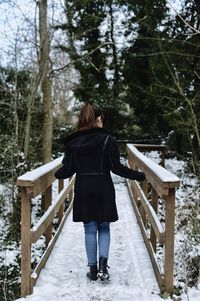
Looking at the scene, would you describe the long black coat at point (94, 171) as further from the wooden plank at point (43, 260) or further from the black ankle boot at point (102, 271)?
the wooden plank at point (43, 260)

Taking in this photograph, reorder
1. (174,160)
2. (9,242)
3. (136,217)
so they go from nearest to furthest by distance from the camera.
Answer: (136,217) → (9,242) → (174,160)

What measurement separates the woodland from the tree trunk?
3cm

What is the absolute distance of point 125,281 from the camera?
14.8 feet

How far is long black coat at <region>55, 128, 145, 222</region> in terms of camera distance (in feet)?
14.0

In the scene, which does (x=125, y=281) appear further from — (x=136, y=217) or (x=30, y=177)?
(x=136, y=217)

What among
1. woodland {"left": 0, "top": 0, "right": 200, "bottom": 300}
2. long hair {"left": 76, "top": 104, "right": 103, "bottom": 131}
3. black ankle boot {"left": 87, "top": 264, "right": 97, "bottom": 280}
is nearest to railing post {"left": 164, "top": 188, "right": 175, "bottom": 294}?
black ankle boot {"left": 87, "top": 264, "right": 97, "bottom": 280}

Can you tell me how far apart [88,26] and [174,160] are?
20.8ft

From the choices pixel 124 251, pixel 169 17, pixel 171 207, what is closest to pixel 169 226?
pixel 171 207

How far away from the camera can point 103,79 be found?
19.2 metres

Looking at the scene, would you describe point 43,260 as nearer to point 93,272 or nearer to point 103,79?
point 93,272

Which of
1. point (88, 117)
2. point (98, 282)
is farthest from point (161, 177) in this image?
point (98, 282)

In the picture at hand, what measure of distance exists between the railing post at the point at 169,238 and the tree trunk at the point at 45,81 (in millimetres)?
10241

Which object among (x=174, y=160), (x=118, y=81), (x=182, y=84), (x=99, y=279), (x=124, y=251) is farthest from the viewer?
(x=118, y=81)

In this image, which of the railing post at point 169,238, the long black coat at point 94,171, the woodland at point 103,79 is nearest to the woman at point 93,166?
the long black coat at point 94,171
